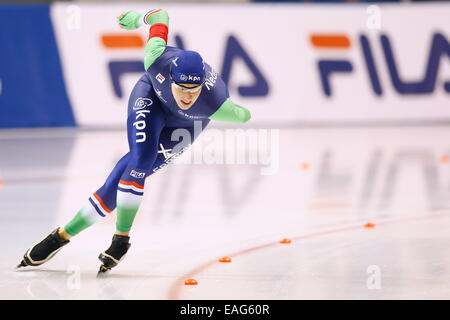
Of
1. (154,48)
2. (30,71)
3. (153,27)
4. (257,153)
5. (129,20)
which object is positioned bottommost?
(154,48)

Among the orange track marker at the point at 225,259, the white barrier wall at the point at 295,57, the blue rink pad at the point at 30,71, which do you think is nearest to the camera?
the orange track marker at the point at 225,259

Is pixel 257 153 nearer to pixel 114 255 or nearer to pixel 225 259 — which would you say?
pixel 225 259

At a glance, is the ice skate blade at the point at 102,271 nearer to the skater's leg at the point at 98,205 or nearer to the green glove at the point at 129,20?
the skater's leg at the point at 98,205

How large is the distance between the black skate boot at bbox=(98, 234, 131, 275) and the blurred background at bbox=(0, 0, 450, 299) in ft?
0.38

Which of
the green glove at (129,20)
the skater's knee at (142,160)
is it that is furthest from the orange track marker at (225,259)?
the green glove at (129,20)

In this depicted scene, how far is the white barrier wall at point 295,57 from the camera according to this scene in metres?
13.4

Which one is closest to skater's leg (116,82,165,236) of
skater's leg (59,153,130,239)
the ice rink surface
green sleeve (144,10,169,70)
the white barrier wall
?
skater's leg (59,153,130,239)

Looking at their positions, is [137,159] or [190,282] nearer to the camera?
[190,282]

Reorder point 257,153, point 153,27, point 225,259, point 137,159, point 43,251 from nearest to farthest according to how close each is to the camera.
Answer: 1. point 137,159
2. point 43,251
3. point 153,27
4. point 225,259
5. point 257,153

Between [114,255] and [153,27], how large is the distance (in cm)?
141

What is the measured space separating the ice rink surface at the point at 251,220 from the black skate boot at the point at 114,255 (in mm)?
82

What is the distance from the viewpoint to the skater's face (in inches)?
218

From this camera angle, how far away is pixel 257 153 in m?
11.7

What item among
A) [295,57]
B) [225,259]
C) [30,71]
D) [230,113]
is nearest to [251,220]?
[225,259]
